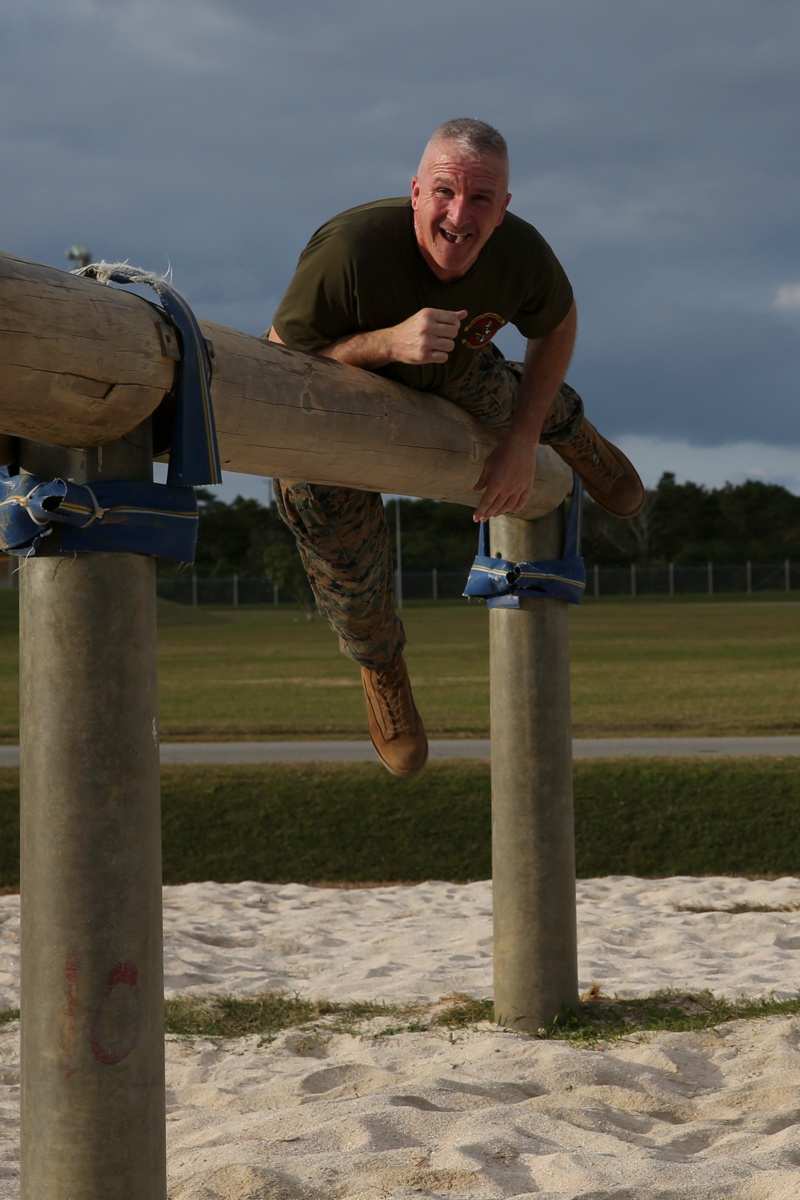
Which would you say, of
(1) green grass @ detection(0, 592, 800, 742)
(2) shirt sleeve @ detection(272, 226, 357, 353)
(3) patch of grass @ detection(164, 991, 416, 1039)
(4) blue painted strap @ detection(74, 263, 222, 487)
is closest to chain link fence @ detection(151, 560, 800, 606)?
(1) green grass @ detection(0, 592, 800, 742)

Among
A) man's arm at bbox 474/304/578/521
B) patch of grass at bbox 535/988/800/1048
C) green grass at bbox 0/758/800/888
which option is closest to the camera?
man's arm at bbox 474/304/578/521

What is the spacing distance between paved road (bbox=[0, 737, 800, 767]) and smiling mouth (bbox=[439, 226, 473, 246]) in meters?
7.36

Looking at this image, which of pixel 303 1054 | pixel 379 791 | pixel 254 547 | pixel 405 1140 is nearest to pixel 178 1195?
pixel 405 1140

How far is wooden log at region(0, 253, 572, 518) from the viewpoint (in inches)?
71.4

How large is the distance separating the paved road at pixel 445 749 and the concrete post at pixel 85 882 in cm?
781

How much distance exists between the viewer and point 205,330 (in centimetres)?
227

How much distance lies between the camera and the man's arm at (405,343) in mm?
2562

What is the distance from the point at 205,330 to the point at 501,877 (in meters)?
2.29

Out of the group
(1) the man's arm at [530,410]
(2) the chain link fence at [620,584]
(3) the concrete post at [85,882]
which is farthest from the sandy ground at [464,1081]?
(2) the chain link fence at [620,584]

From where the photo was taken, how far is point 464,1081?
338 centimetres

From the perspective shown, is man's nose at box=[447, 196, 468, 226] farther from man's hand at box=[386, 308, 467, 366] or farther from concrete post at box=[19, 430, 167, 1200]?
concrete post at box=[19, 430, 167, 1200]

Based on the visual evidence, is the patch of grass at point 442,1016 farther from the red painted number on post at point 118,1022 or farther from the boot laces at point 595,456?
the red painted number on post at point 118,1022

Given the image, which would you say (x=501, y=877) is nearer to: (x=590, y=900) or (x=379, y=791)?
(x=590, y=900)

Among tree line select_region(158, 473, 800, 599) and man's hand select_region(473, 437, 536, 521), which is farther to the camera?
tree line select_region(158, 473, 800, 599)
